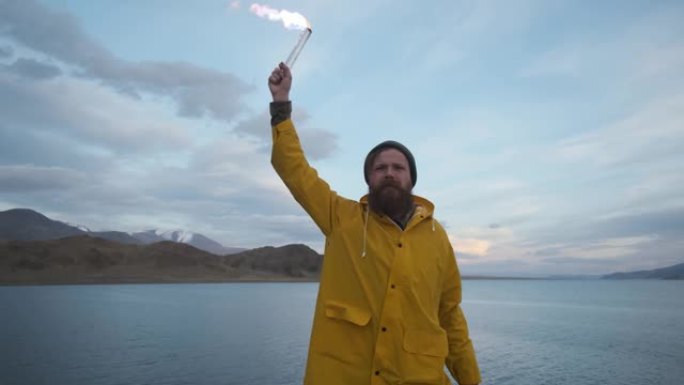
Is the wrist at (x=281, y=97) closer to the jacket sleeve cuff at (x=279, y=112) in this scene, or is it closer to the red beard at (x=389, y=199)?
the jacket sleeve cuff at (x=279, y=112)

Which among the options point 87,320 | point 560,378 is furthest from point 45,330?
point 560,378

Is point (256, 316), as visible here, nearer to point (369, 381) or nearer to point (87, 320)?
point (87, 320)

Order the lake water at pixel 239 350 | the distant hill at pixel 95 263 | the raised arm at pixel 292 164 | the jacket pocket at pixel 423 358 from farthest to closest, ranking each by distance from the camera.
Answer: the distant hill at pixel 95 263, the lake water at pixel 239 350, the raised arm at pixel 292 164, the jacket pocket at pixel 423 358

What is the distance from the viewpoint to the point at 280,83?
145 inches

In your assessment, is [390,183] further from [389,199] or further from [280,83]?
[280,83]

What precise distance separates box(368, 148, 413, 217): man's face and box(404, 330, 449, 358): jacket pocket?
90 cm

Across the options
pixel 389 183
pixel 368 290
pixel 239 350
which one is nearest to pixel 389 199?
pixel 389 183

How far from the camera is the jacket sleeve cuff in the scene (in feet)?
11.9

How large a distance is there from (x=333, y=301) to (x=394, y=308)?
454 mm

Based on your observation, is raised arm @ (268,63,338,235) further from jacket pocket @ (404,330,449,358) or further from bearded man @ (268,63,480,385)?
jacket pocket @ (404,330,449,358)

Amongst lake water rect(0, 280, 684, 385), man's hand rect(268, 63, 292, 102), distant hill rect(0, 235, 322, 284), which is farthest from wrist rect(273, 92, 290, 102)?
distant hill rect(0, 235, 322, 284)

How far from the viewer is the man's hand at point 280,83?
367 cm

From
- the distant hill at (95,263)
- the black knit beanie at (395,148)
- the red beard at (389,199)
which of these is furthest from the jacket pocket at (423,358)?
the distant hill at (95,263)

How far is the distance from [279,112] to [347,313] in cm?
155
